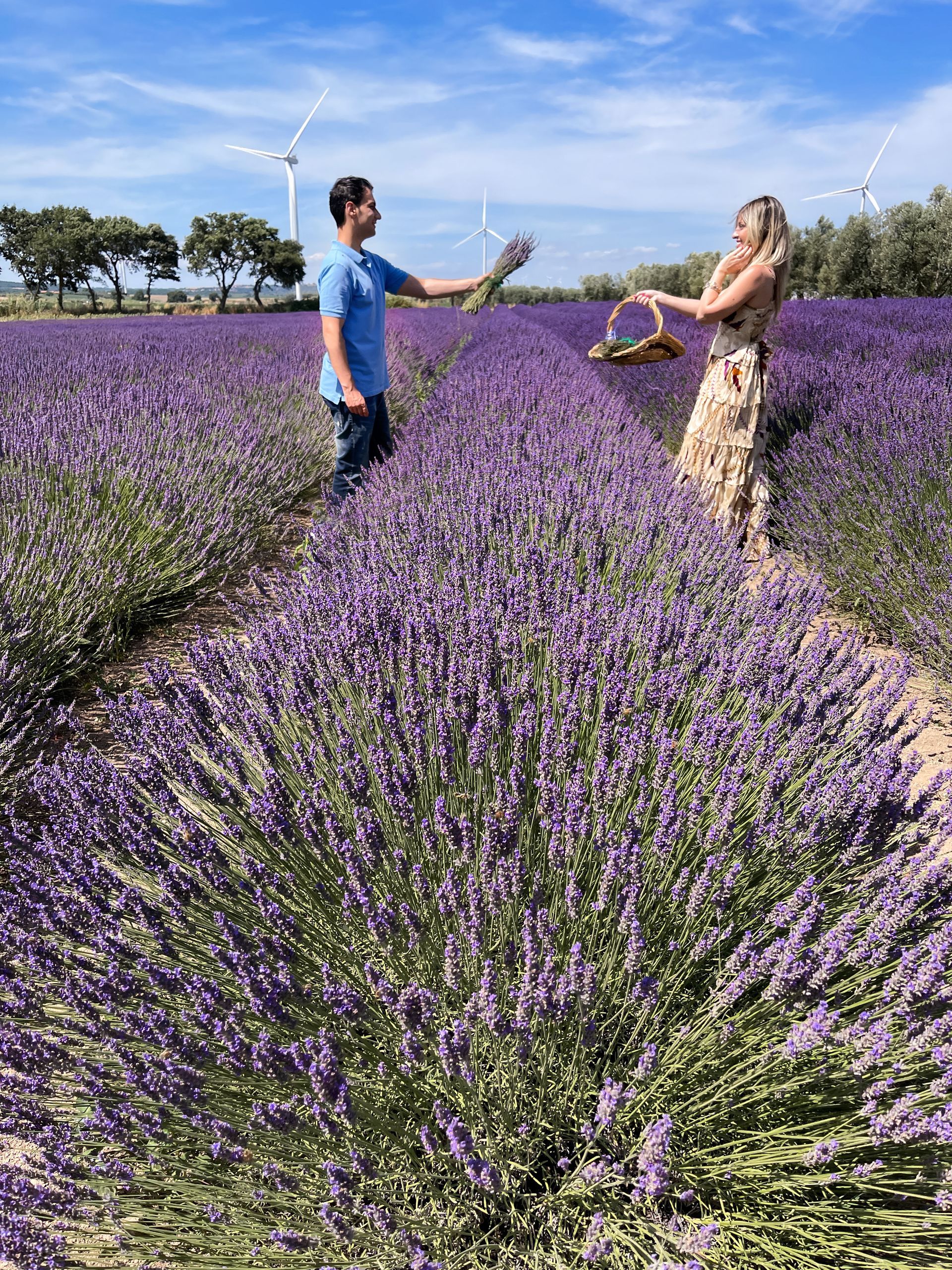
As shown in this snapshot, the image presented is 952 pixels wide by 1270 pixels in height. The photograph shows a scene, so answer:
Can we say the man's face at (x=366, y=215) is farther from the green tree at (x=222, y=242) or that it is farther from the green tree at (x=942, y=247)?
the green tree at (x=222, y=242)

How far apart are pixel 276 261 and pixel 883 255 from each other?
4206 centimetres

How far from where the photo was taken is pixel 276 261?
50.3 metres

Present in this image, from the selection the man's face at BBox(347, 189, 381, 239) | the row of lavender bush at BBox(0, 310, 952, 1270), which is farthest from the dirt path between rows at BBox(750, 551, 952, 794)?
the man's face at BBox(347, 189, 381, 239)

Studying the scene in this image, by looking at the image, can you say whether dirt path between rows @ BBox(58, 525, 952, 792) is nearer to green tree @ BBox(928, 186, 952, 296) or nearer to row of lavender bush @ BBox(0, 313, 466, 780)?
row of lavender bush @ BBox(0, 313, 466, 780)

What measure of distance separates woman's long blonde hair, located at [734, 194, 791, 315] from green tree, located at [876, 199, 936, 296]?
2398cm

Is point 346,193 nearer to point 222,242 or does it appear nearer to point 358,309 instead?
point 358,309

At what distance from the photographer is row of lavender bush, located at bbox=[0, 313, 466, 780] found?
9.35 ft

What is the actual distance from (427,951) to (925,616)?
2.81 metres

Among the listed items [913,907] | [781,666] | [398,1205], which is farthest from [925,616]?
[398,1205]

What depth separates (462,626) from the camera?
1723mm

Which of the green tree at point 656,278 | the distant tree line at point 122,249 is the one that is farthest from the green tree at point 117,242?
the green tree at point 656,278

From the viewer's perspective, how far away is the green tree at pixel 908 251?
2153 cm

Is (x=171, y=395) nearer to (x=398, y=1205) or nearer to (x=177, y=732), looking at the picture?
(x=177, y=732)

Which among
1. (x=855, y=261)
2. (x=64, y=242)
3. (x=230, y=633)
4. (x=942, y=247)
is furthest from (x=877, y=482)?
(x=64, y=242)
